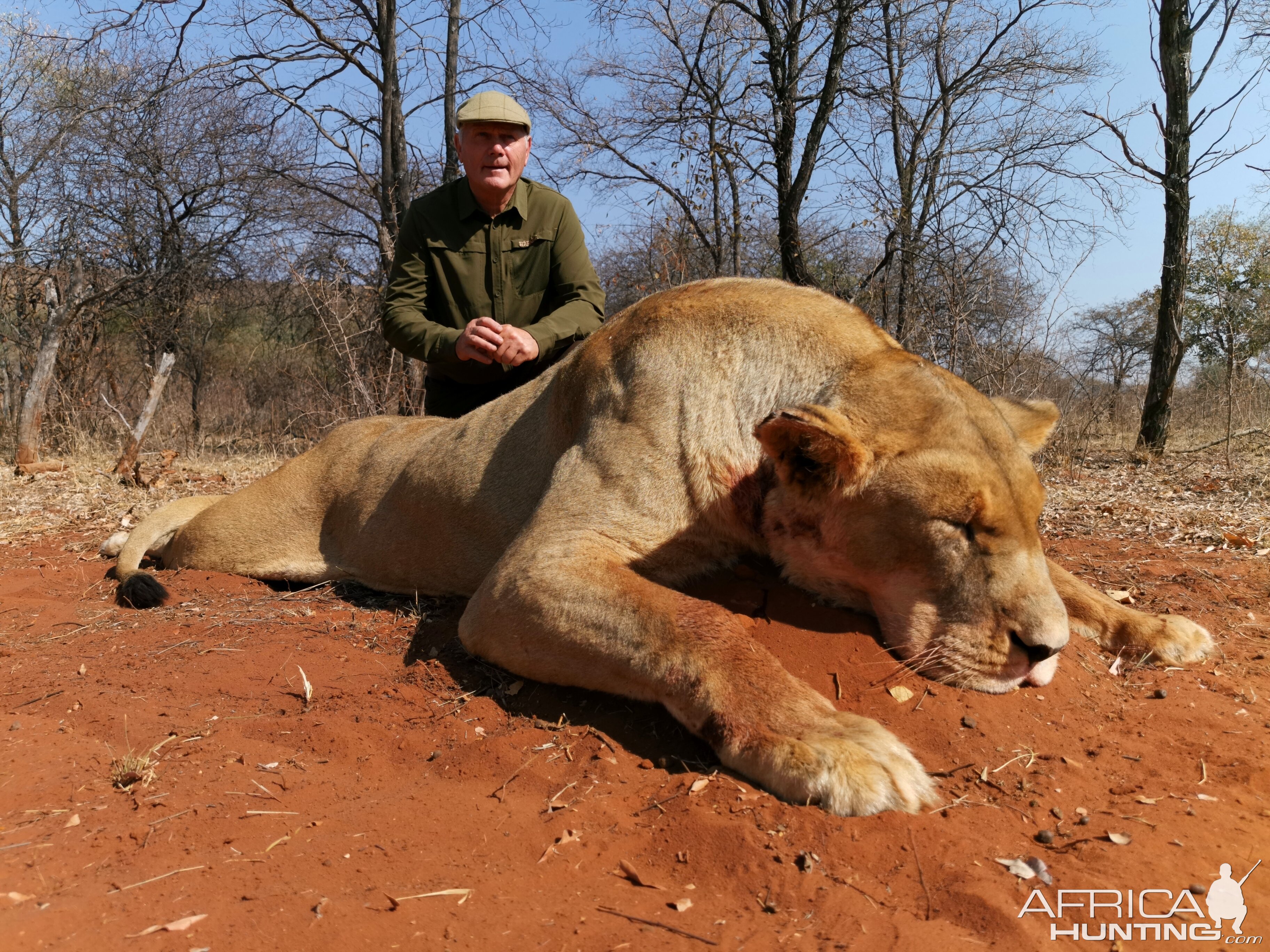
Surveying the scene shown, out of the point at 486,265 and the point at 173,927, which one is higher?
Answer: the point at 486,265

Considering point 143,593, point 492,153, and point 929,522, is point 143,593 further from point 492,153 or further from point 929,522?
point 929,522

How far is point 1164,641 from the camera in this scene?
336 cm

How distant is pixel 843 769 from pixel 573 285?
4227 millimetres

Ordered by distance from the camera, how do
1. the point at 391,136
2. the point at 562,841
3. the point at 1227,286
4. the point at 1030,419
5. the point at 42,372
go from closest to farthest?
the point at 562,841
the point at 1030,419
the point at 42,372
the point at 391,136
the point at 1227,286

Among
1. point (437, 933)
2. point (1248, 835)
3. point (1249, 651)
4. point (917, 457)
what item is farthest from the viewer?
point (1249, 651)

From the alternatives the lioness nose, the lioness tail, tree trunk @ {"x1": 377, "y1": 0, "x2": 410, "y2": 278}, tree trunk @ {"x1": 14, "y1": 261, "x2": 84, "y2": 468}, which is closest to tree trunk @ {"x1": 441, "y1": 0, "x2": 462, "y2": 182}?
tree trunk @ {"x1": 377, "y1": 0, "x2": 410, "y2": 278}

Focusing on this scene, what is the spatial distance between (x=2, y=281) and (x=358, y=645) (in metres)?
12.8

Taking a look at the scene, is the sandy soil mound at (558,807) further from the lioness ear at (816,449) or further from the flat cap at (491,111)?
the flat cap at (491,111)

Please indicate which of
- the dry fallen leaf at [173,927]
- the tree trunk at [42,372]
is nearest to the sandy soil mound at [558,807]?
the dry fallen leaf at [173,927]

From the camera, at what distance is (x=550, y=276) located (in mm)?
5883

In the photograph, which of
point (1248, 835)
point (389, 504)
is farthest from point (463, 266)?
point (1248, 835)

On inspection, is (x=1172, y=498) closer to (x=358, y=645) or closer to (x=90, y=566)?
(x=358, y=645)

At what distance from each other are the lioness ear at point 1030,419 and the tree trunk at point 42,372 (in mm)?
11035

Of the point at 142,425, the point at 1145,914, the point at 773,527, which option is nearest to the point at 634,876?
the point at 1145,914
